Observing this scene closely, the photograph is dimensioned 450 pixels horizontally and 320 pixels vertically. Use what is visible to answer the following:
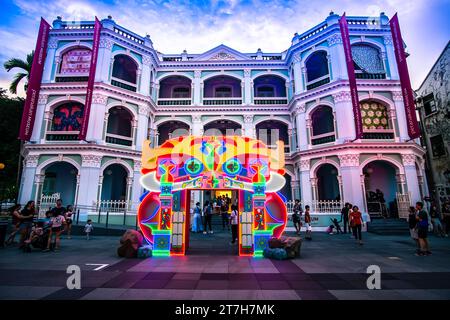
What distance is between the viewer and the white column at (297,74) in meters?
17.2

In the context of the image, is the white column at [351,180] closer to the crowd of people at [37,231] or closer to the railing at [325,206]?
the railing at [325,206]

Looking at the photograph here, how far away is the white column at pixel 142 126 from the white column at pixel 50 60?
21.1 feet

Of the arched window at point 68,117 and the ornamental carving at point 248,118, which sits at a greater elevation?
the ornamental carving at point 248,118

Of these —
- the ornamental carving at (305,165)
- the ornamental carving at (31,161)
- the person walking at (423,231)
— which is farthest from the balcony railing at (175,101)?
the person walking at (423,231)

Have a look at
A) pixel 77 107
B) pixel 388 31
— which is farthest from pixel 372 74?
pixel 77 107

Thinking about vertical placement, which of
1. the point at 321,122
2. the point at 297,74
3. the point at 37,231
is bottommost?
the point at 37,231

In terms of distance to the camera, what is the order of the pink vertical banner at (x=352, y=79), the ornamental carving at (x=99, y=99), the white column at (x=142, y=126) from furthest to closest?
the white column at (x=142, y=126) < the ornamental carving at (x=99, y=99) < the pink vertical banner at (x=352, y=79)

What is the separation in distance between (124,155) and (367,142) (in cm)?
1615

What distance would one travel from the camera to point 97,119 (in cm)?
1491

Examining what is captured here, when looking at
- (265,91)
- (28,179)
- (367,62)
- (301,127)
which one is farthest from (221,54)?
(28,179)

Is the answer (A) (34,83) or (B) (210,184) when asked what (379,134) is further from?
(A) (34,83)

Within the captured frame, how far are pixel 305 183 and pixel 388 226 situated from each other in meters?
5.15
